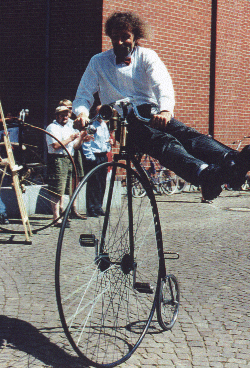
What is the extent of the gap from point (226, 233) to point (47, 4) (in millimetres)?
7578

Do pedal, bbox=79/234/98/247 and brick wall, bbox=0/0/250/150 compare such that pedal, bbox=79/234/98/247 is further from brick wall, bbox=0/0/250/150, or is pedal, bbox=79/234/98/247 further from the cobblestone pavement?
brick wall, bbox=0/0/250/150

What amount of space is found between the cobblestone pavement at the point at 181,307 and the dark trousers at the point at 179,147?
1.25 m

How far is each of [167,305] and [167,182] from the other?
8.89 meters

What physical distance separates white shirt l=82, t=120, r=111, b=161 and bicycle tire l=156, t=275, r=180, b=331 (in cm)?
488

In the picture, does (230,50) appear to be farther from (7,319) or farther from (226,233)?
(7,319)

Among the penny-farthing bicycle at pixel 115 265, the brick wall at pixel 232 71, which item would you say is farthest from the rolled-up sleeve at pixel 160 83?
the brick wall at pixel 232 71

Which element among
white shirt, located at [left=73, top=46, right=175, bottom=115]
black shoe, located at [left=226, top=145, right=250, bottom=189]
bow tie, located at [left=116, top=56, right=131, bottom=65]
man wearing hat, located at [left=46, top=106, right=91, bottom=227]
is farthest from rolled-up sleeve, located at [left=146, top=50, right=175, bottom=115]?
man wearing hat, located at [left=46, top=106, right=91, bottom=227]

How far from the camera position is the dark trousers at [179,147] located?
3.55 meters

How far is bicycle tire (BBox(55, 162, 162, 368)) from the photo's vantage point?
3590 millimetres

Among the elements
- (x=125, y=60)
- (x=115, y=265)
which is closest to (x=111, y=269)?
(x=115, y=265)

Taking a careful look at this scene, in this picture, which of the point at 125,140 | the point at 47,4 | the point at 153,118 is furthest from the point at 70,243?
the point at 47,4

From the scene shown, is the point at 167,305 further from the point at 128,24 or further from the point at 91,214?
Answer: the point at 128,24

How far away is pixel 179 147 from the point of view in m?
3.66

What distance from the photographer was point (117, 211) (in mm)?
3930
